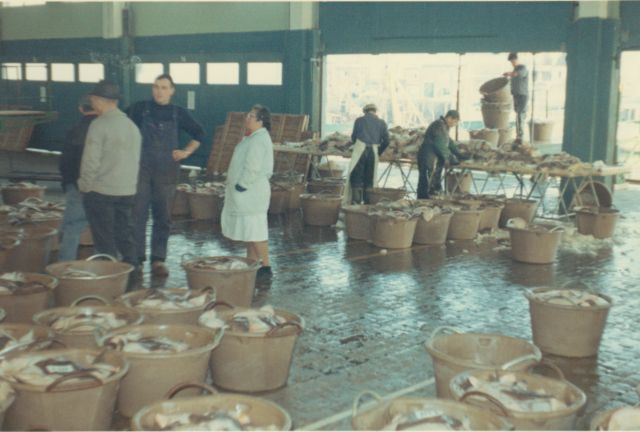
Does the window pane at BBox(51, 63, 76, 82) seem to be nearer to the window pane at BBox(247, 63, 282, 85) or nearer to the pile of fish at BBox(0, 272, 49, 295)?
the window pane at BBox(247, 63, 282, 85)

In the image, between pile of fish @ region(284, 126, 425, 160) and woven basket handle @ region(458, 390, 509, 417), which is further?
pile of fish @ region(284, 126, 425, 160)

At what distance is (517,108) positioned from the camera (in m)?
16.8

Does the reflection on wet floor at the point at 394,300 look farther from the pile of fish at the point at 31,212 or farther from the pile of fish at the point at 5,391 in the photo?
the pile of fish at the point at 5,391

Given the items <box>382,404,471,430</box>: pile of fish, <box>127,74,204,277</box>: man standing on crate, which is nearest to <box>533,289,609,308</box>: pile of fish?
<box>382,404,471,430</box>: pile of fish

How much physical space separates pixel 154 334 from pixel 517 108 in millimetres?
12840

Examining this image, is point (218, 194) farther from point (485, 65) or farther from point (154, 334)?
point (485, 65)

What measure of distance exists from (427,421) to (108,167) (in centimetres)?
481

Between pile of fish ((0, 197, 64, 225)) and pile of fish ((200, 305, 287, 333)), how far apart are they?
471cm

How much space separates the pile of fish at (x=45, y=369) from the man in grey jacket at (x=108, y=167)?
3144 mm

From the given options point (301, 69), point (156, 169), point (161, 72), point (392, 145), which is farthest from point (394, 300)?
point (161, 72)

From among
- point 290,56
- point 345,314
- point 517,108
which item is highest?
point 290,56

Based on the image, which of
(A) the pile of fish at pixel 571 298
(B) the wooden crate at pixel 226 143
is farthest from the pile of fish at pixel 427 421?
(B) the wooden crate at pixel 226 143

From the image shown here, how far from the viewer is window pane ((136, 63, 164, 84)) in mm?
22375

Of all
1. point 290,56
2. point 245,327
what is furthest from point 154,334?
point 290,56
